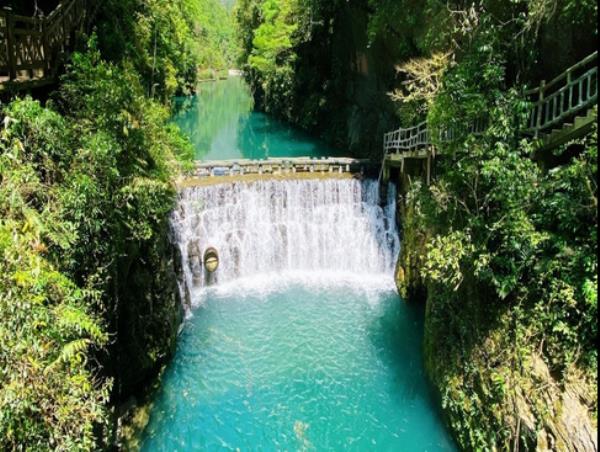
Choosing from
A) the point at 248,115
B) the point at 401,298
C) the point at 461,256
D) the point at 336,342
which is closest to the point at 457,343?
the point at 461,256

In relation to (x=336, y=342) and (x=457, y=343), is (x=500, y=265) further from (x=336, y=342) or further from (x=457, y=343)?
(x=336, y=342)

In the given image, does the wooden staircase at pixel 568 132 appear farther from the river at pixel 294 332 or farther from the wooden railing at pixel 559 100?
the river at pixel 294 332

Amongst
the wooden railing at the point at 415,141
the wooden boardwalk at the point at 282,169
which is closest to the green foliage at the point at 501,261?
the wooden railing at the point at 415,141

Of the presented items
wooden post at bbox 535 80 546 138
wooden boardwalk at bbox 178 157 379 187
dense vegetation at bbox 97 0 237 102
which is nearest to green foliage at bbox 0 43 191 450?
dense vegetation at bbox 97 0 237 102

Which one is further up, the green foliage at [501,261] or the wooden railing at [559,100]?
the wooden railing at [559,100]

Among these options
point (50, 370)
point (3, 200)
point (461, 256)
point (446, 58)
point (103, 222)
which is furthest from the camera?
point (446, 58)

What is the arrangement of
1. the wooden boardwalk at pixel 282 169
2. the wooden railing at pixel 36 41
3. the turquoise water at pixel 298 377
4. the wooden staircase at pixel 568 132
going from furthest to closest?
the wooden boardwalk at pixel 282 169
the turquoise water at pixel 298 377
the wooden railing at pixel 36 41
the wooden staircase at pixel 568 132
